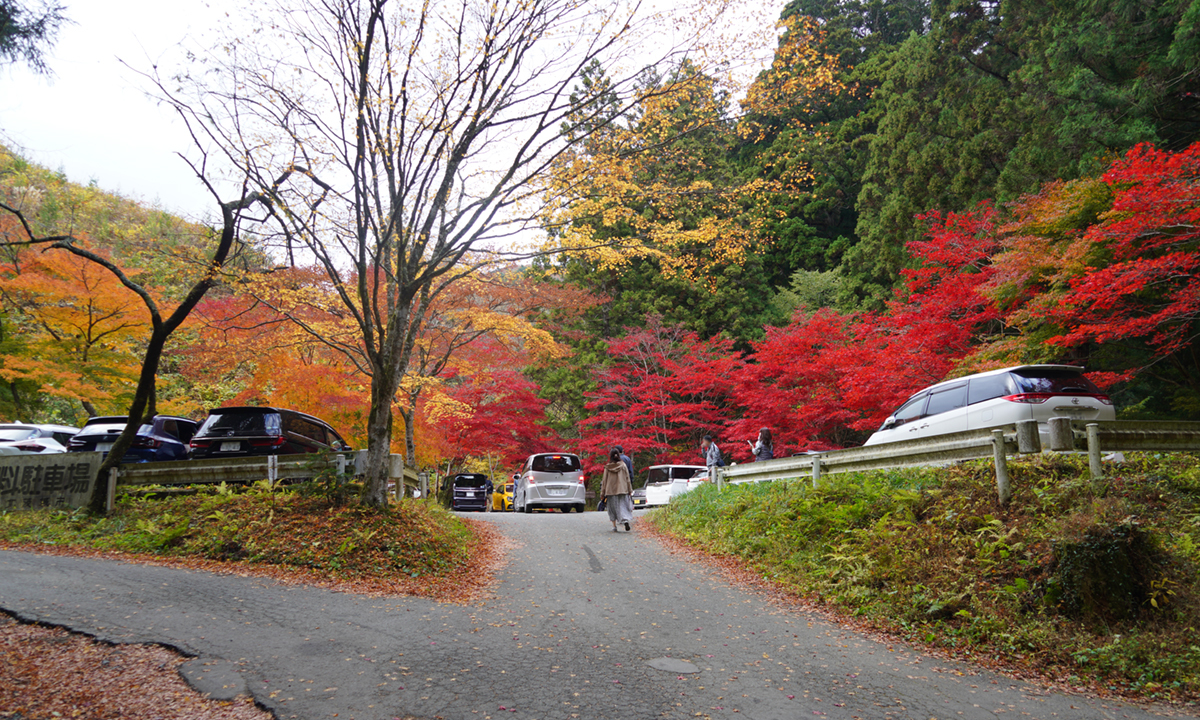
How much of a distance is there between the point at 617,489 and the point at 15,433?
12.6 metres

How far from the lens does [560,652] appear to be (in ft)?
17.4

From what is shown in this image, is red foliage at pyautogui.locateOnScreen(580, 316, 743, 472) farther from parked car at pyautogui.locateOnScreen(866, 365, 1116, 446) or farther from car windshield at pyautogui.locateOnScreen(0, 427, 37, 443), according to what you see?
car windshield at pyautogui.locateOnScreen(0, 427, 37, 443)

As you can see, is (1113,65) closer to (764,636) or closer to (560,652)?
(764,636)

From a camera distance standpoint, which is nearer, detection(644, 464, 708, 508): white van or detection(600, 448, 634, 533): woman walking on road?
detection(600, 448, 634, 533): woman walking on road

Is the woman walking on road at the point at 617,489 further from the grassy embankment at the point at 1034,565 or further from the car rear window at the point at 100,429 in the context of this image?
the car rear window at the point at 100,429

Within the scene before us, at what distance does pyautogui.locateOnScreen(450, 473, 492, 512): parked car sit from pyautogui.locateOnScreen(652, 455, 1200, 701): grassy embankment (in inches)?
685

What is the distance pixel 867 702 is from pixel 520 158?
7.96m

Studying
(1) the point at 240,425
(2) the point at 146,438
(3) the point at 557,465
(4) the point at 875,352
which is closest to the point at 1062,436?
(4) the point at 875,352

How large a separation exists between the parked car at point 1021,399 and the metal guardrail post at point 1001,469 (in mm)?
848

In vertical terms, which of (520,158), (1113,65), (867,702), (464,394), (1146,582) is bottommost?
(867,702)

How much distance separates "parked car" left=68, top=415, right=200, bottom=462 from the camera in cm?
1254

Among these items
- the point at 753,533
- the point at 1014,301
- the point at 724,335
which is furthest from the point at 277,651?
the point at 724,335

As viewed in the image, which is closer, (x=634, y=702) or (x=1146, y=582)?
(x=634, y=702)

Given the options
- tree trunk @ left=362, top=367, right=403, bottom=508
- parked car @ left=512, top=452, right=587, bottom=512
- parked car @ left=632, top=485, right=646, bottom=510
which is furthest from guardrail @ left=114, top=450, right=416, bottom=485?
parked car @ left=632, top=485, right=646, bottom=510
